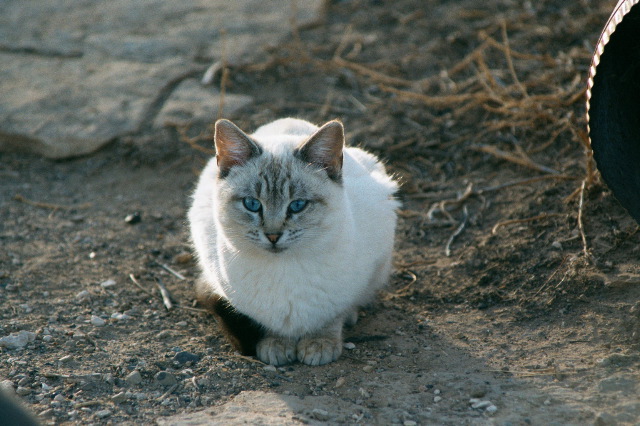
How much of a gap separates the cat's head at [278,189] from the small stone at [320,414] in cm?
77

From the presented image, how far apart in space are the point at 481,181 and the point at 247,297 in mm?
2367

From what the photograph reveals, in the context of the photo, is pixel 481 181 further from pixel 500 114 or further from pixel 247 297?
pixel 247 297

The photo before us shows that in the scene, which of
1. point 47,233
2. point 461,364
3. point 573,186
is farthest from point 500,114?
point 47,233

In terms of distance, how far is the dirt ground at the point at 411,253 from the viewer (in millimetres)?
3201

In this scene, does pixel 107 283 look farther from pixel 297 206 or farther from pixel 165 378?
pixel 297 206

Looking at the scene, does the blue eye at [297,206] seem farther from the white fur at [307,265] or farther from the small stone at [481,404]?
the small stone at [481,404]

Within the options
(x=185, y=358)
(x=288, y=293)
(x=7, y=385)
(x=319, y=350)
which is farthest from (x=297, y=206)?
(x=7, y=385)

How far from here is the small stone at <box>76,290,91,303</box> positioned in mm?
4140

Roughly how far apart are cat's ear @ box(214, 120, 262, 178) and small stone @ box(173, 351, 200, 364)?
943 millimetres

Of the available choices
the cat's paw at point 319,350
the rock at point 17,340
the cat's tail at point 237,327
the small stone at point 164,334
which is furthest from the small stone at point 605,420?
the rock at point 17,340

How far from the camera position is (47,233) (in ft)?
16.4

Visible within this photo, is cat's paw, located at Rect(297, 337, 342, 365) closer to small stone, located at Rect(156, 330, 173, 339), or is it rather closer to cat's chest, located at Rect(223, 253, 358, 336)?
cat's chest, located at Rect(223, 253, 358, 336)

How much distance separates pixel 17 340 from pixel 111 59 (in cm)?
408

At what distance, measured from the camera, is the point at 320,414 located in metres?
3.01
